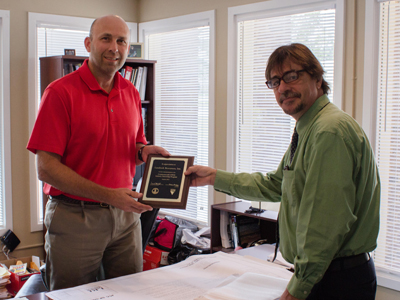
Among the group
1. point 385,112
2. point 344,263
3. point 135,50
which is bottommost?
point 344,263

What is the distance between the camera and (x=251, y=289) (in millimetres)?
1223

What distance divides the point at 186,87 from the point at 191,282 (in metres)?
3.05

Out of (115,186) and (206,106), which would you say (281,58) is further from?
(206,106)

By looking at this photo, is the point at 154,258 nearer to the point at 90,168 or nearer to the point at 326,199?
the point at 90,168

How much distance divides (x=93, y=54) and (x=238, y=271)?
3.96 ft

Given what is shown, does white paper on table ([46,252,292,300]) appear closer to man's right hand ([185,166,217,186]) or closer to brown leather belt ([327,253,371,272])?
brown leather belt ([327,253,371,272])

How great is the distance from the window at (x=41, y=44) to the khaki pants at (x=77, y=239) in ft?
7.87

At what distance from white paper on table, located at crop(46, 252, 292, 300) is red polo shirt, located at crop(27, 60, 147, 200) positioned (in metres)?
0.53

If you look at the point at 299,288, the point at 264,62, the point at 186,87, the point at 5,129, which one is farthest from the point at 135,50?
the point at 299,288

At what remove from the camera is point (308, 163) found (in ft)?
3.86

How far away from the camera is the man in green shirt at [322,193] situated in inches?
43.4

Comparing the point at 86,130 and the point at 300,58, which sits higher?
the point at 300,58

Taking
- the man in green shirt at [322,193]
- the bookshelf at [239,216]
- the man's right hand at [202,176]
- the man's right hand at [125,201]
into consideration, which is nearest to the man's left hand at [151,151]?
the man's right hand at [202,176]

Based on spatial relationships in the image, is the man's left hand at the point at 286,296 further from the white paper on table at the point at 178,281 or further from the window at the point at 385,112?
the window at the point at 385,112
